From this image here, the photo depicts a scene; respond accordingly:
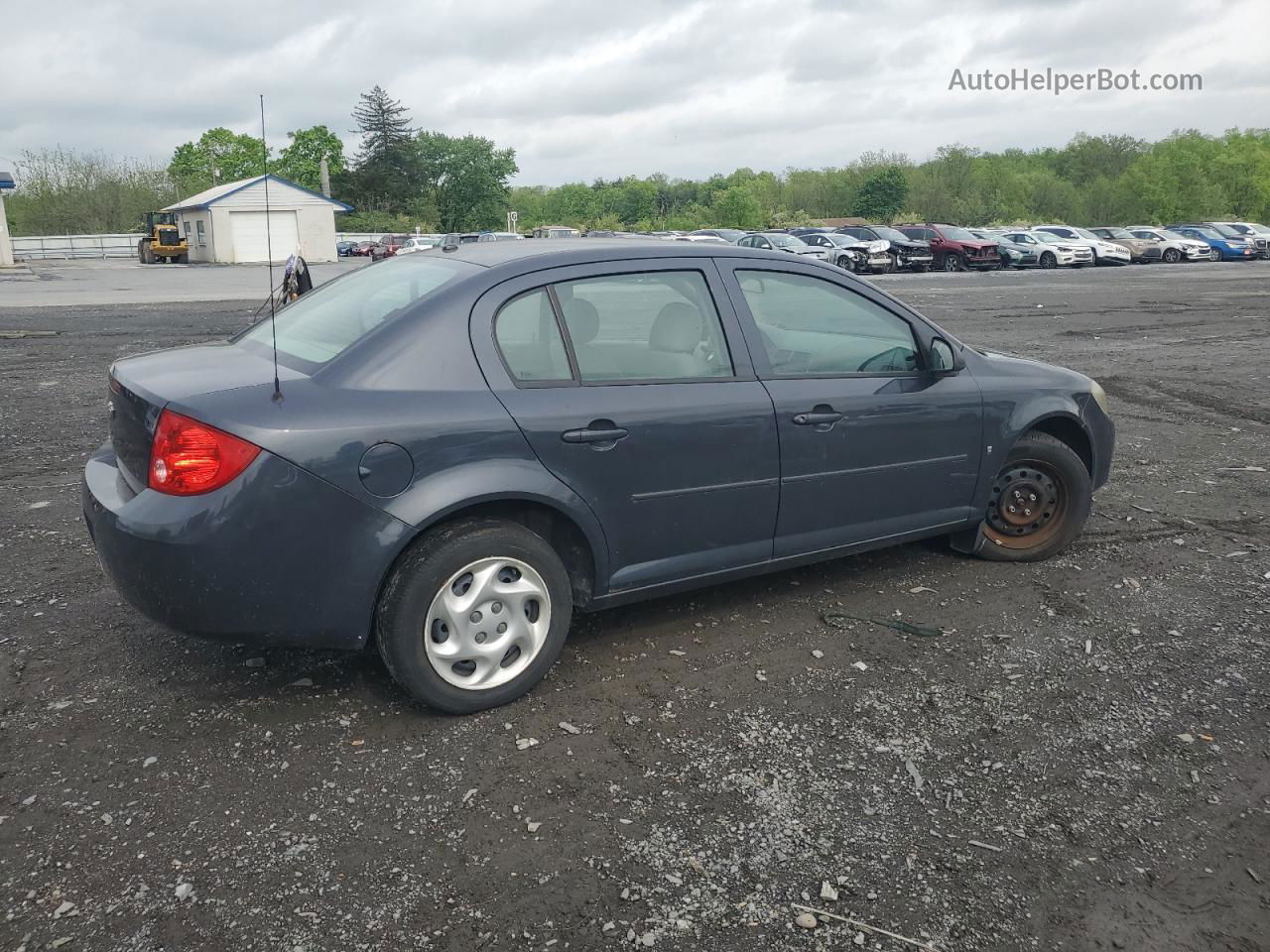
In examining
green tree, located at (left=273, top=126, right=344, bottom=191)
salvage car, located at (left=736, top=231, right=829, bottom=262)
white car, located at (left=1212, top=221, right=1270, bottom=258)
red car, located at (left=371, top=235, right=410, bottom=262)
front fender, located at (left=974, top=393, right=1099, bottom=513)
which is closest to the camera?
front fender, located at (left=974, top=393, right=1099, bottom=513)

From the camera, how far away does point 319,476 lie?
324cm

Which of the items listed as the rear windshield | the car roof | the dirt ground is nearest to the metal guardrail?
the rear windshield

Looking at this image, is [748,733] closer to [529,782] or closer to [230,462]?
[529,782]

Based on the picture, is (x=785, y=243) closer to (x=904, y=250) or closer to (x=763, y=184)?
(x=904, y=250)

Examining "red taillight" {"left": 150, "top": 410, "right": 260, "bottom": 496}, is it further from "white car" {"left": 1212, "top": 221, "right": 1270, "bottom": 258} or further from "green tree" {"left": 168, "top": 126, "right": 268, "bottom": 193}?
"green tree" {"left": 168, "top": 126, "right": 268, "bottom": 193}

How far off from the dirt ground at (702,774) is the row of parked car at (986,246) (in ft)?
93.7

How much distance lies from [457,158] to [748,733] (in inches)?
4512

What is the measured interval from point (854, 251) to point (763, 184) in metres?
71.6

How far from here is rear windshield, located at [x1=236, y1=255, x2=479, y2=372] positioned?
3.70 meters

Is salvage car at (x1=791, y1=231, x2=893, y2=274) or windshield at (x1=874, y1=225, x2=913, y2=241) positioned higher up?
windshield at (x1=874, y1=225, x2=913, y2=241)

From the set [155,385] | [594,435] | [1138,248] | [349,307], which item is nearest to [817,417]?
[594,435]

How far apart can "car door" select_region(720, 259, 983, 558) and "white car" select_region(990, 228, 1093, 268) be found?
38.6m

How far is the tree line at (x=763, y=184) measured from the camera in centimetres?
6725

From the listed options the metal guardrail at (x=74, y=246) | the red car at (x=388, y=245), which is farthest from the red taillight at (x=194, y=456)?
the metal guardrail at (x=74, y=246)
